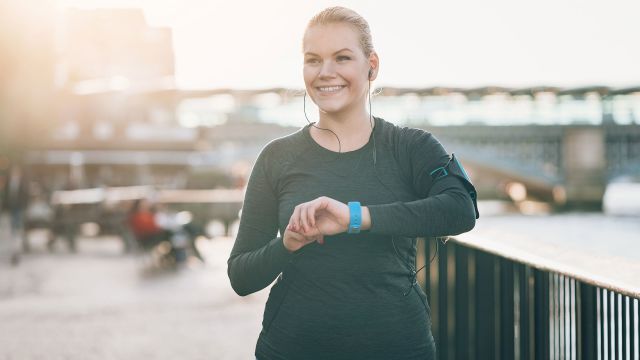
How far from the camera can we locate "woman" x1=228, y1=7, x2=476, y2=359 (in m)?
1.90

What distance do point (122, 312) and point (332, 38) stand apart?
658 cm

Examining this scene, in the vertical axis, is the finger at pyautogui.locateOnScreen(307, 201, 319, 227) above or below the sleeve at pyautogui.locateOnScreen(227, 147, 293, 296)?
above

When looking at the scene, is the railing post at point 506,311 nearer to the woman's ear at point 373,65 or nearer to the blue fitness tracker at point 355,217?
the woman's ear at point 373,65

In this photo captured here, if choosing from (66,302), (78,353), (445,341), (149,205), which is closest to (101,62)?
(149,205)

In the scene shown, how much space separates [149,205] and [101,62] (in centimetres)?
3314

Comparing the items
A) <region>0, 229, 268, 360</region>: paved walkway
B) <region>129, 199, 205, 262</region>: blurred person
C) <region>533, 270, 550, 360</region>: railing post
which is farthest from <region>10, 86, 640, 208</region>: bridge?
<region>533, 270, 550, 360</region>: railing post

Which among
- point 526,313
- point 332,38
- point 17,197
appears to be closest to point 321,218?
point 332,38

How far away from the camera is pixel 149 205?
12422 millimetres

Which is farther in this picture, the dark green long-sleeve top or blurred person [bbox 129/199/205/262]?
blurred person [bbox 129/199/205/262]

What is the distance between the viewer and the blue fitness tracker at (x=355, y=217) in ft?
5.74

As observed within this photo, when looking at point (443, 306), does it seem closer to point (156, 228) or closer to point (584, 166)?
point (156, 228)

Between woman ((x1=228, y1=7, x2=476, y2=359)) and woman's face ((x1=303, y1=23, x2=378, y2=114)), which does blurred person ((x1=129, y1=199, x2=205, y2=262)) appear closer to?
woman ((x1=228, y1=7, x2=476, y2=359))

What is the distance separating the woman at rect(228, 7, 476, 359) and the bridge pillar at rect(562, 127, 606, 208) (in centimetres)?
3880

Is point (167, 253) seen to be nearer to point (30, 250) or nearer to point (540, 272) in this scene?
point (30, 250)
